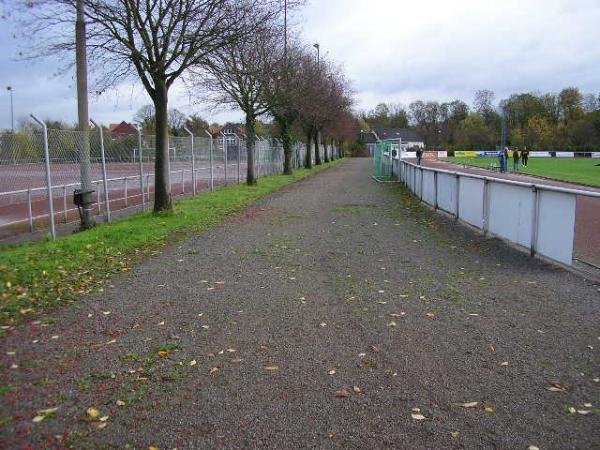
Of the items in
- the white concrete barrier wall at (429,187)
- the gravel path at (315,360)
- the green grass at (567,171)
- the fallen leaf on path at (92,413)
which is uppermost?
the white concrete barrier wall at (429,187)

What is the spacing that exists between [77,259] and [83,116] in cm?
481

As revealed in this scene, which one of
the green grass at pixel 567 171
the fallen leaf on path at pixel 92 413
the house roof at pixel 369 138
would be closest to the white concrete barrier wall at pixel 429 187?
the green grass at pixel 567 171

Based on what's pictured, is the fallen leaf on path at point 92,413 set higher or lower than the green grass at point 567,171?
higher

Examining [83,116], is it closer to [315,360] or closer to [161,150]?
[161,150]

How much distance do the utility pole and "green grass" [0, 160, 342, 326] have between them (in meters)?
0.78

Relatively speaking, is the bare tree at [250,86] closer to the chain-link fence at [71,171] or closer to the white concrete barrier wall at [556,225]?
the chain-link fence at [71,171]

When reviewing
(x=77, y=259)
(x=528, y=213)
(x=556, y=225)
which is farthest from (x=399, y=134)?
(x=77, y=259)

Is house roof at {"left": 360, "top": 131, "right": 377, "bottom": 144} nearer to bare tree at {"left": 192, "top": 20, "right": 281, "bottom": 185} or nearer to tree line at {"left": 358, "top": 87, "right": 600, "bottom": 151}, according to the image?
tree line at {"left": 358, "top": 87, "right": 600, "bottom": 151}

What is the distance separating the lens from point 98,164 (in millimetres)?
14234

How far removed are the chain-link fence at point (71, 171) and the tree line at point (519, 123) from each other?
70386mm

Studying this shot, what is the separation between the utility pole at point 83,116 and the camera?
11.8 meters

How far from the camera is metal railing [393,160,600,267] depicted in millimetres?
7527

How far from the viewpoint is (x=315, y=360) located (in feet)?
15.0

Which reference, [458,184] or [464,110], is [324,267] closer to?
[458,184]
